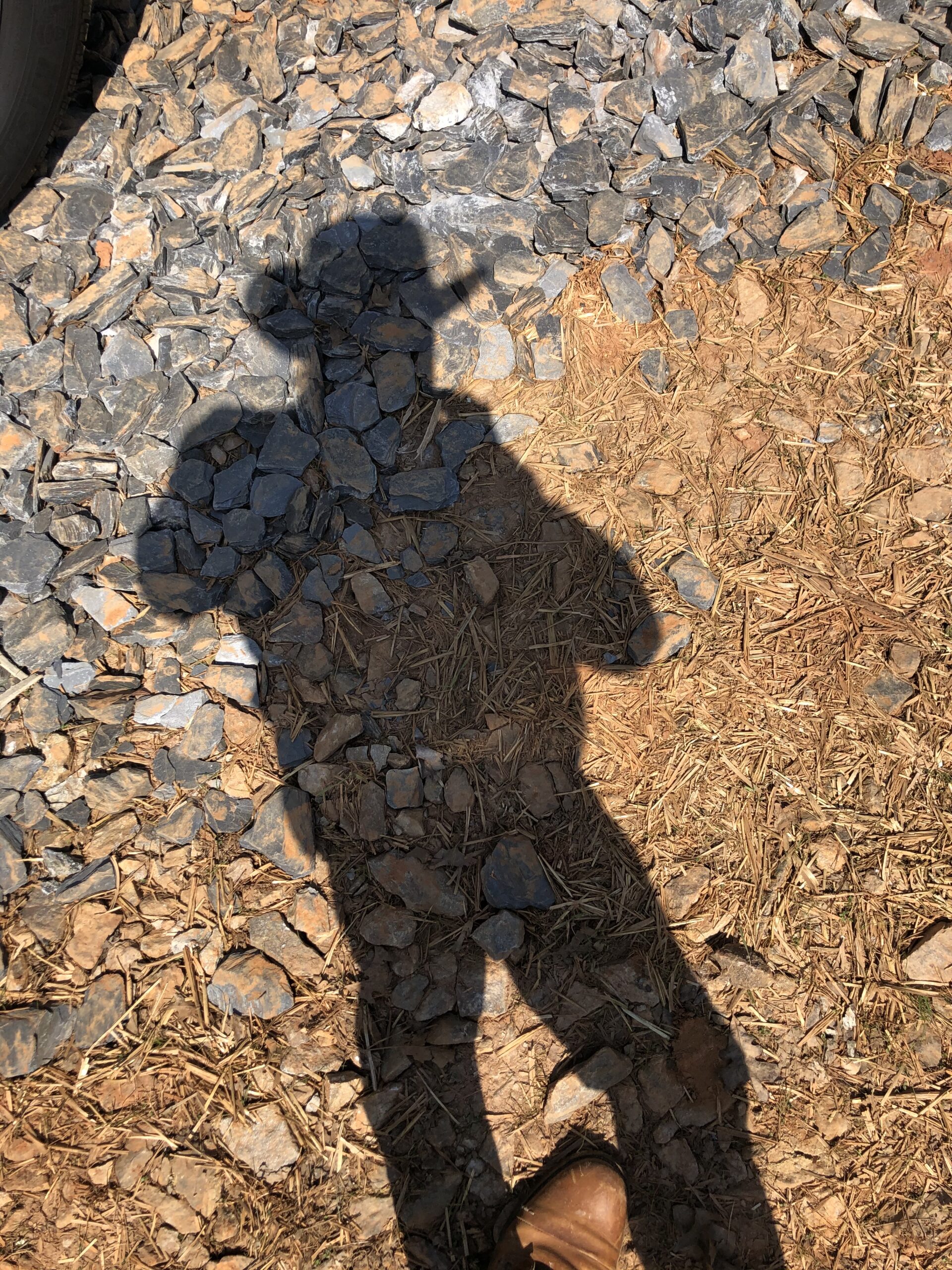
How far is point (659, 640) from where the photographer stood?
104 inches

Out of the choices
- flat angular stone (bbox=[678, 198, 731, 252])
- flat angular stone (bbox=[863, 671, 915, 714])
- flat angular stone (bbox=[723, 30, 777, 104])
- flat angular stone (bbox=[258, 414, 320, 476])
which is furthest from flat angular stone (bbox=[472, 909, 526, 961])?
flat angular stone (bbox=[723, 30, 777, 104])

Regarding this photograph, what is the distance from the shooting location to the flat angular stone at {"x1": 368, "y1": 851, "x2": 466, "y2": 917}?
7.92ft

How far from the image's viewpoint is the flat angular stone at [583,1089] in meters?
2.15

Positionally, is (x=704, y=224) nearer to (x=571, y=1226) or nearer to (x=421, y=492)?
(x=421, y=492)

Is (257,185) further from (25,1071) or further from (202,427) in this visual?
(25,1071)

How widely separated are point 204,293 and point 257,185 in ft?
1.58

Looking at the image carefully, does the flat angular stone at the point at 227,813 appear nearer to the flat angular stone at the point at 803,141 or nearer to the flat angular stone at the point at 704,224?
the flat angular stone at the point at 704,224

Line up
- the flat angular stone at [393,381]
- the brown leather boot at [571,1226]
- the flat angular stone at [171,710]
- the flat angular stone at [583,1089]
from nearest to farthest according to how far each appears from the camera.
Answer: the brown leather boot at [571,1226], the flat angular stone at [583,1089], the flat angular stone at [171,710], the flat angular stone at [393,381]

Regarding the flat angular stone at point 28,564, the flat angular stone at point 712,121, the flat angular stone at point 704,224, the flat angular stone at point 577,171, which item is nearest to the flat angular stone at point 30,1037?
the flat angular stone at point 28,564

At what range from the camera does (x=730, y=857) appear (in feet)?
7.90

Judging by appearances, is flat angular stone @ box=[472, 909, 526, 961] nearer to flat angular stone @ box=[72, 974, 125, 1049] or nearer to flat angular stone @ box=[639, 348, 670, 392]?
flat angular stone @ box=[72, 974, 125, 1049]

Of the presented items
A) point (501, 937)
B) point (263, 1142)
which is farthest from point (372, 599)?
point (263, 1142)

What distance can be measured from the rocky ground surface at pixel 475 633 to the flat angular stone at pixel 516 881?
0.02 m

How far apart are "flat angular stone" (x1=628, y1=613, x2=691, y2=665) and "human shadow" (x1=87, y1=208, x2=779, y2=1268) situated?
0.06 feet
